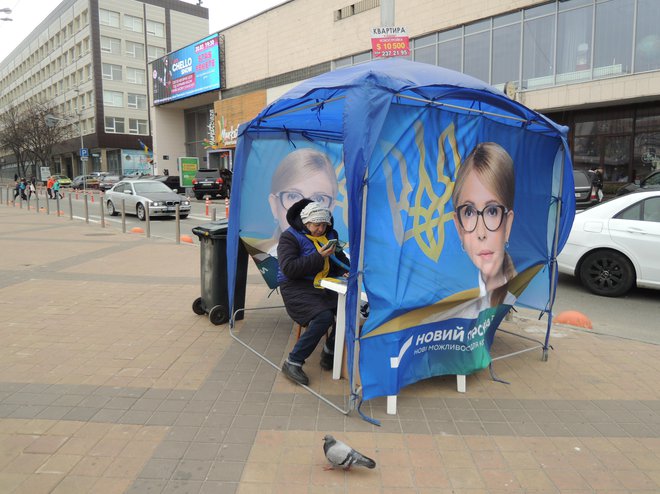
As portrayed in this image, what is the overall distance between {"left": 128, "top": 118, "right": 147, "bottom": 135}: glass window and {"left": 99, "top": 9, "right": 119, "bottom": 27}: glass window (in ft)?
37.8

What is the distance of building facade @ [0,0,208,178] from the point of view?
6200 cm

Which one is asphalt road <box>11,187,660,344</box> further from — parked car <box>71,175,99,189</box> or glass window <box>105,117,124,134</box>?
glass window <box>105,117,124,134</box>

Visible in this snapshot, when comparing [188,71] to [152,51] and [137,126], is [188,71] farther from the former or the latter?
[152,51]

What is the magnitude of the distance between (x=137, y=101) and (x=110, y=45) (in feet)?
23.4

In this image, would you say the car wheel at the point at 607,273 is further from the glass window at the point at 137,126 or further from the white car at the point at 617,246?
the glass window at the point at 137,126

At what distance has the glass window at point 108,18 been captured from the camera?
202ft

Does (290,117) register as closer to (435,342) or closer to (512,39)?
(435,342)

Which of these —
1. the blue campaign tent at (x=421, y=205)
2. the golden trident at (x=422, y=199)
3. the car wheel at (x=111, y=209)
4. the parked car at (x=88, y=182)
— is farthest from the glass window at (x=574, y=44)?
the parked car at (x=88, y=182)

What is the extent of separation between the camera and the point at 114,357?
15.6 ft

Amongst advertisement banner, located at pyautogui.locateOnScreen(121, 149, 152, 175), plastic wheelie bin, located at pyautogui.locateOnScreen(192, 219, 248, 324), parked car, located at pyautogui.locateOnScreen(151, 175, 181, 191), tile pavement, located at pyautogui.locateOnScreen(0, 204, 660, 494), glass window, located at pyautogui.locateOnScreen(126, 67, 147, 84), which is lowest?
tile pavement, located at pyautogui.locateOnScreen(0, 204, 660, 494)

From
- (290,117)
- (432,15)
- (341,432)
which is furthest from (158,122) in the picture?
(341,432)

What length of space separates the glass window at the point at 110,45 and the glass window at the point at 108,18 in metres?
1.71

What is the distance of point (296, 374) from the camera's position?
4.19 metres

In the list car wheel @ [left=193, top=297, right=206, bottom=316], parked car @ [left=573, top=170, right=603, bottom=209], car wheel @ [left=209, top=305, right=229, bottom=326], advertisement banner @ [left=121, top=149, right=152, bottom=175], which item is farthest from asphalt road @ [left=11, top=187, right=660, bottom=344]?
advertisement banner @ [left=121, top=149, right=152, bottom=175]
